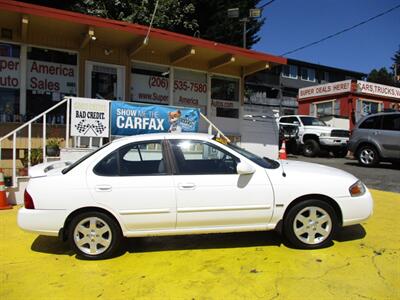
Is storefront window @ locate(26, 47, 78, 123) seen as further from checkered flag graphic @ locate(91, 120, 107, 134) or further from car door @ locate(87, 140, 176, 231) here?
car door @ locate(87, 140, 176, 231)

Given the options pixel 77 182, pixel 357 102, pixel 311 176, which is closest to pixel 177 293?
pixel 77 182

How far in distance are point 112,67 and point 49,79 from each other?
5.37 ft

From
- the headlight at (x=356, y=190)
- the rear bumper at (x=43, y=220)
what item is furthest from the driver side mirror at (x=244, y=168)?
the rear bumper at (x=43, y=220)

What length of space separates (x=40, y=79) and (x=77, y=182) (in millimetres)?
5556

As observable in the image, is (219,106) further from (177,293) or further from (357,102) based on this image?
(357,102)

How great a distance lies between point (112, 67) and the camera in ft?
34.1

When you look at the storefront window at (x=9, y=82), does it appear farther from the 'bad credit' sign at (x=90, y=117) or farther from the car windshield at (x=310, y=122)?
the car windshield at (x=310, y=122)

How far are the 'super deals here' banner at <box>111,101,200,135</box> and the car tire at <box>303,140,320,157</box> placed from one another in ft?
29.4

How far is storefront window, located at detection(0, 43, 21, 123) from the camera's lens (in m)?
9.02

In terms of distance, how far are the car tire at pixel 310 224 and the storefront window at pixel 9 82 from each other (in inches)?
270

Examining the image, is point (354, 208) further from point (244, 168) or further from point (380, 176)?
point (380, 176)

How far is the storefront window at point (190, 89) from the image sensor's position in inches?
451

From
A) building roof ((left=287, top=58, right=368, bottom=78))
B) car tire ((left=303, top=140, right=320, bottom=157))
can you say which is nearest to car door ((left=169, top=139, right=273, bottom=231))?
car tire ((left=303, top=140, right=320, bottom=157))

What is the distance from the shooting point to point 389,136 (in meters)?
12.3
